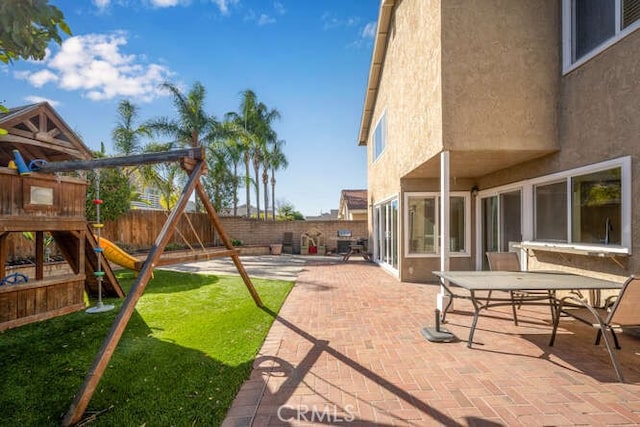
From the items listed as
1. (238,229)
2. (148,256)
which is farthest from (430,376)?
(238,229)

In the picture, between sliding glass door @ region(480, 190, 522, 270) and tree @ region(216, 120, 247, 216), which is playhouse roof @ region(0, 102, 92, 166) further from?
sliding glass door @ region(480, 190, 522, 270)

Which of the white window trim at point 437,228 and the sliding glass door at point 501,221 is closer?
the sliding glass door at point 501,221

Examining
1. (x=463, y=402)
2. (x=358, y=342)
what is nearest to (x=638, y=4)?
(x=463, y=402)

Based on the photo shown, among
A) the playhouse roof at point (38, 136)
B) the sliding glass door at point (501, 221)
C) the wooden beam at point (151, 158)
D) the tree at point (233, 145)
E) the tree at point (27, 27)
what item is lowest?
the sliding glass door at point (501, 221)

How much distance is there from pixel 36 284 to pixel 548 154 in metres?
9.92

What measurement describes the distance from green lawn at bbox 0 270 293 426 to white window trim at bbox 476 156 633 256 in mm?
5459

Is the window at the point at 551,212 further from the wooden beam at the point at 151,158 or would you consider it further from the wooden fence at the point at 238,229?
the wooden fence at the point at 238,229

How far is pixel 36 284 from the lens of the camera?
208 inches

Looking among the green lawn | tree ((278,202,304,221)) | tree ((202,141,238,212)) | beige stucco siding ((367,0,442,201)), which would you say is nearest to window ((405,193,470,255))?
beige stucco siding ((367,0,442,201))

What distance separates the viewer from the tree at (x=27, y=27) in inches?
81.7

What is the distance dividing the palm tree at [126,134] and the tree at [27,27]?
588 inches

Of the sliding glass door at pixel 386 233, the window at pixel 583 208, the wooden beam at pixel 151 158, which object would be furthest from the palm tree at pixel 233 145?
the window at pixel 583 208

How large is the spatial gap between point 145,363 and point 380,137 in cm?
1053

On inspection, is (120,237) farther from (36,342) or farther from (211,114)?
(36,342)
